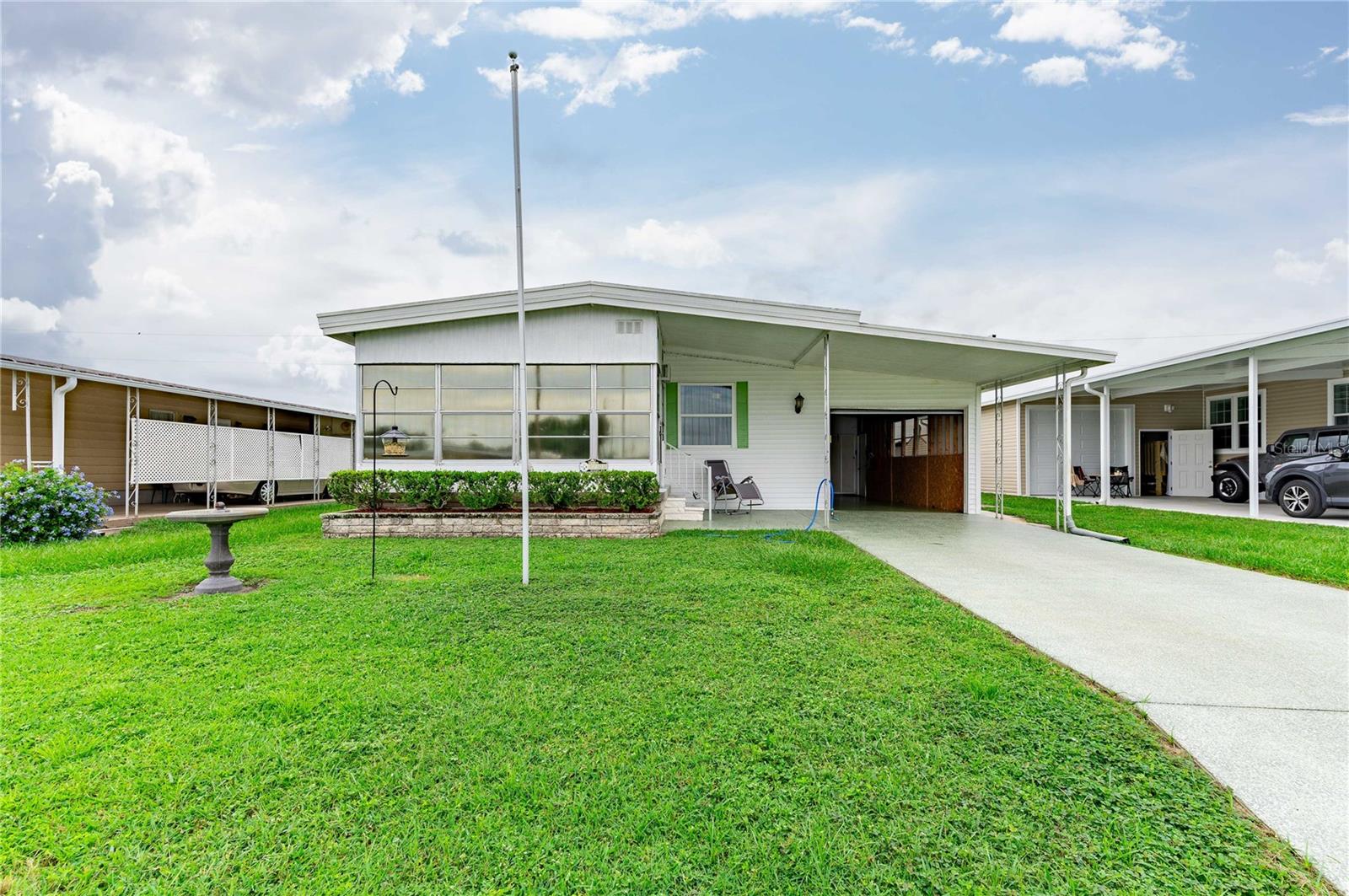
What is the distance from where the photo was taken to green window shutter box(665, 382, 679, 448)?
11.3 m

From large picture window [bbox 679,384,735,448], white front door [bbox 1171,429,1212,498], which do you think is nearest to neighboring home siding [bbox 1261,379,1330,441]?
white front door [bbox 1171,429,1212,498]

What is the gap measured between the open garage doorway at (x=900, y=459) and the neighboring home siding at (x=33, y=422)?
45.9ft

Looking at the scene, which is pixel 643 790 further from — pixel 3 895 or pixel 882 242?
pixel 882 242

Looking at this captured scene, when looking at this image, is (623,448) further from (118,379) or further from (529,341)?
(118,379)

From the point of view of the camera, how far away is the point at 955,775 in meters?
2.17

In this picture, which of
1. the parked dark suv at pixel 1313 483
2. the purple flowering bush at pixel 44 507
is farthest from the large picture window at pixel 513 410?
the parked dark suv at pixel 1313 483

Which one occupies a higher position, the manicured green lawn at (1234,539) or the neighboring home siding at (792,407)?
the neighboring home siding at (792,407)

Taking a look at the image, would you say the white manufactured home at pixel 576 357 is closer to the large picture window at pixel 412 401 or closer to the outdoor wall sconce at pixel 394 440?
the large picture window at pixel 412 401

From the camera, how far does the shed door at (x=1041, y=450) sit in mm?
15763

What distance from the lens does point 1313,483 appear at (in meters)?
9.95

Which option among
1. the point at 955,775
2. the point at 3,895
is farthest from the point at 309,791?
the point at 955,775

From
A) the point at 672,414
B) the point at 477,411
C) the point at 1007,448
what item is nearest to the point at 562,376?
the point at 477,411

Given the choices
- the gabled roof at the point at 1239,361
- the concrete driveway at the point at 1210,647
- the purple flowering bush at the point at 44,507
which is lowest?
the concrete driveway at the point at 1210,647

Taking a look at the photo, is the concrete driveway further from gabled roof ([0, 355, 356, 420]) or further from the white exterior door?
gabled roof ([0, 355, 356, 420])
